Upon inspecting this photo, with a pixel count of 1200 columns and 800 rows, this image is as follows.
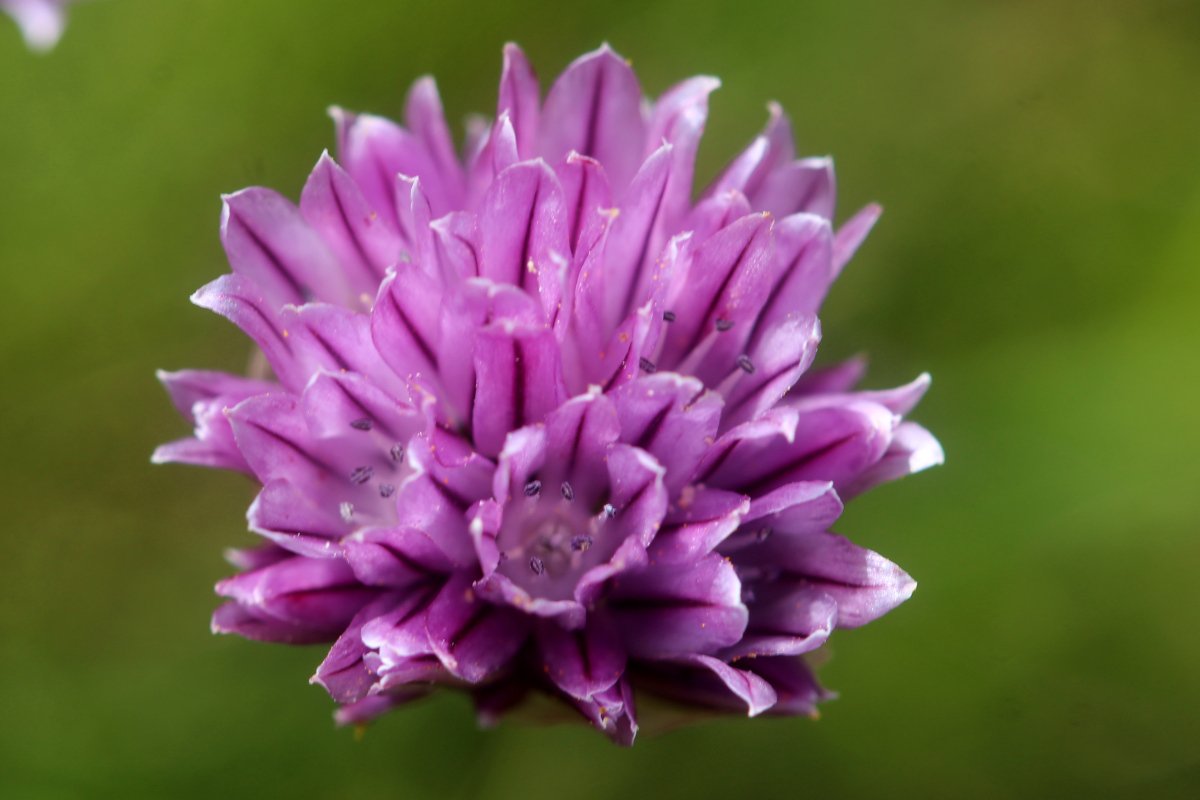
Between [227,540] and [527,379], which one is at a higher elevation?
[527,379]

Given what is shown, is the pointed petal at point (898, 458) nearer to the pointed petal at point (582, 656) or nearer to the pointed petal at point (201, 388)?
the pointed petal at point (582, 656)

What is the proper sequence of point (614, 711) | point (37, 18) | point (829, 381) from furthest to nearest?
point (37, 18) → point (829, 381) → point (614, 711)

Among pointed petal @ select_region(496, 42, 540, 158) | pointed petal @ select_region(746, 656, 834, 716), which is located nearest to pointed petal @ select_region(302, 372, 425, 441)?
pointed petal @ select_region(496, 42, 540, 158)

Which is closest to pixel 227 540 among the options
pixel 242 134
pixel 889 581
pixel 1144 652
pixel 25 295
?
pixel 25 295

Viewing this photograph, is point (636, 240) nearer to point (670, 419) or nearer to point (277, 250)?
point (670, 419)

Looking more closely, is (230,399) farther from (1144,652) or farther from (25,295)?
(1144,652)

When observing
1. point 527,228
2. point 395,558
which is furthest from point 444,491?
point 527,228

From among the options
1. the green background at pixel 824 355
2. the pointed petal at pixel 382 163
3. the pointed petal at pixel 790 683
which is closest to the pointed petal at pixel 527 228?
the pointed petal at pixel 382 163
